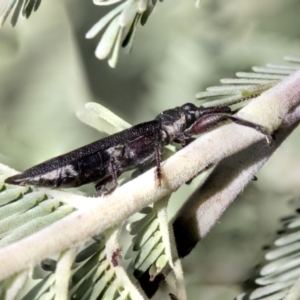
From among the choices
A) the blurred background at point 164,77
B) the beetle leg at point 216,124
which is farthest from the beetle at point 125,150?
the blurred background at point 164,77

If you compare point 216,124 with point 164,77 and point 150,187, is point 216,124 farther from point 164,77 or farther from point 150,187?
point 164,77

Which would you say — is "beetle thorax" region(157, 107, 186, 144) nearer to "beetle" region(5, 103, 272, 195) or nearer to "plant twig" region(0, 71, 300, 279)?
"beetle" region(5, 103, 272, 195)

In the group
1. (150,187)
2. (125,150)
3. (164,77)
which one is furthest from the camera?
(164,77)

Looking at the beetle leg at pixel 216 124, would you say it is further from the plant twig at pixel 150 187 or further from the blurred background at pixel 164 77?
the blurred background at pixel 164 77

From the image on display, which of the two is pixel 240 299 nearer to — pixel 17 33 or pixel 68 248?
pixel 68 248

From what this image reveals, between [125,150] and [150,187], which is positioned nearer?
[150,187]

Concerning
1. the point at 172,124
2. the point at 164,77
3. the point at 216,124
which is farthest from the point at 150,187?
the point at 164,77

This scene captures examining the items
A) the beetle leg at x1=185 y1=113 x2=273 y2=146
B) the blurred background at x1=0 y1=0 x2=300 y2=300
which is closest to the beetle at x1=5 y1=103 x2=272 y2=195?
the beetle leg at x1=185 y1=113 x2=273 y2=146
